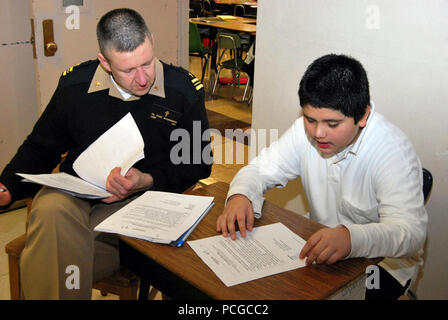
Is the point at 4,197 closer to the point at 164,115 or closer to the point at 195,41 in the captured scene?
the point at 164,115

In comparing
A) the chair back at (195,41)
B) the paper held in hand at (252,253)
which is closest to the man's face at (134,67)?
the paper held in hand at (252,253)

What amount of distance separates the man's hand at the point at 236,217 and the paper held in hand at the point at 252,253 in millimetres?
21

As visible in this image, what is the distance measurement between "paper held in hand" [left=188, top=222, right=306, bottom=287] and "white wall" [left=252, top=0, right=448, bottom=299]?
95cm

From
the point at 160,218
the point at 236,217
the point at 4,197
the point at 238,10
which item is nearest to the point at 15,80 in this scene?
the point at 4,197

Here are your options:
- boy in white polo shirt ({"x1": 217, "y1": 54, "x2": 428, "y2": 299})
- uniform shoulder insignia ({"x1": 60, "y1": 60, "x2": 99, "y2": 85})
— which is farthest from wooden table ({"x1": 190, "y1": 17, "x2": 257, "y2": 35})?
boy in white polo shirt ({"x1": 217, "y1": 54, "x2": 428, "y2": 299})

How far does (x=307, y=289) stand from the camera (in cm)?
103

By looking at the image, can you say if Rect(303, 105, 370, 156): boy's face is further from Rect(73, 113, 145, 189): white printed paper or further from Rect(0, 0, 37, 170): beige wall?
Rect(0, 0, 37, 170): beige wall

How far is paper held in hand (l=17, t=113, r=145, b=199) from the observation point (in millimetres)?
1490

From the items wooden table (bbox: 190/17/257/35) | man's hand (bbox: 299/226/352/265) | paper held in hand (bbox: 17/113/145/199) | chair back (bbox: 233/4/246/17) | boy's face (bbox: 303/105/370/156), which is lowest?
man's hand (bbox: 299/226/352/265)

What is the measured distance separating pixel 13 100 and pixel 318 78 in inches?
82.9

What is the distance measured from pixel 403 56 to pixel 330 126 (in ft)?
2.42

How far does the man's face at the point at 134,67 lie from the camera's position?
159 centimetres

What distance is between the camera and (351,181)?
59.3 inches

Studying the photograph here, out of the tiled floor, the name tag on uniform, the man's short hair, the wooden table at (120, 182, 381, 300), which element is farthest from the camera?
the tiled floor
